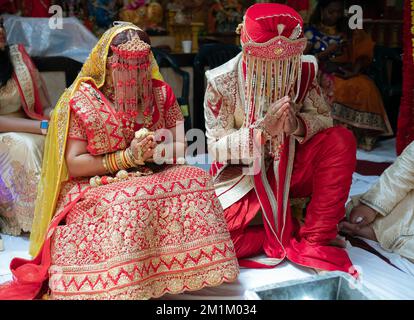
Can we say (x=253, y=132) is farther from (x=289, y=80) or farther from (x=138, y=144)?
(x=138, y=144)

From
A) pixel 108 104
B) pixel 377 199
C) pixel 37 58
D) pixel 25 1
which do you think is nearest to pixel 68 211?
pixel 108 104

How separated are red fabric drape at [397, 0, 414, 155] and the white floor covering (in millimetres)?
952

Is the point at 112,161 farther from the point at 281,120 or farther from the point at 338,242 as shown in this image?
the point at 338,242

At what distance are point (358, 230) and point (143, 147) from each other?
1.27 meters

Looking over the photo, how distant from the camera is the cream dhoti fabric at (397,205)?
7.75ft

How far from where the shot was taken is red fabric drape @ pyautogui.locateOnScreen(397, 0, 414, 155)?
9.92ft

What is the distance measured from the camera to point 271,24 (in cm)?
206

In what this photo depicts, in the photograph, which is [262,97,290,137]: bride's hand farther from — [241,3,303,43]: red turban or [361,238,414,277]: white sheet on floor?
[361,238,414,277]: white sheet on floor

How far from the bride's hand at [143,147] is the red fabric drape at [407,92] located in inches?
74.8

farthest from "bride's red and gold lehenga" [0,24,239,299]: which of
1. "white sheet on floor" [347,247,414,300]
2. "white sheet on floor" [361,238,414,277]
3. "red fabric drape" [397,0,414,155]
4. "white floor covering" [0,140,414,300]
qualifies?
"red fabric drape" [397,0,414,155]

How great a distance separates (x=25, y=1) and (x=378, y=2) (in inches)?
148

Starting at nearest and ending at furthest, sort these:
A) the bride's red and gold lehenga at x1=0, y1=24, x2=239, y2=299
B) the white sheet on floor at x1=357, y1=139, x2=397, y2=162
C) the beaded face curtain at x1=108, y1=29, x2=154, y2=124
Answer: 1. the bride's red and gold lehenga at x1=0, y1=24, x2=239, y2=299
2. the beaded face curtain at x1=108, y1=29, x2=154, y2=124
3. the white sheet on floor at x1=357, y1=139, x2=397, y2=162

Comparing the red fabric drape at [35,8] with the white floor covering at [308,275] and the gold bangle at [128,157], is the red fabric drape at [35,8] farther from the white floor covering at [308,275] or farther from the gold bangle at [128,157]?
the gold bangle at [128,157]

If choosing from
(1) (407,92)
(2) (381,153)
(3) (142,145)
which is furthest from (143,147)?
(2) (381,153)
